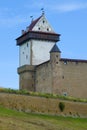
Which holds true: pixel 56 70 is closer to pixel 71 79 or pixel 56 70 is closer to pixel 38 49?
pixel 71 79

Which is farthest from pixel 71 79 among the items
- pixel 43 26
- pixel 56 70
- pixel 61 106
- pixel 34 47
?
pixel 61 106

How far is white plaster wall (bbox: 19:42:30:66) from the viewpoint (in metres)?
74.8

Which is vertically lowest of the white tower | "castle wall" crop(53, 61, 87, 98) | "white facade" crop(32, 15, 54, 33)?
"castle wall" crop(53, 61, 87, 98)

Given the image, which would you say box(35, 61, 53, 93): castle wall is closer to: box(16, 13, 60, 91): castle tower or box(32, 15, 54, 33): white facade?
box(16, 13, 60, 91): castle tower

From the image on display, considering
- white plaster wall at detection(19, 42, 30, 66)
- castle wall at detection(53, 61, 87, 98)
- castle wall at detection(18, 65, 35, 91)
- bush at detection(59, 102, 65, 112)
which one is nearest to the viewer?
bush at detection(59, 102, 65, 112)

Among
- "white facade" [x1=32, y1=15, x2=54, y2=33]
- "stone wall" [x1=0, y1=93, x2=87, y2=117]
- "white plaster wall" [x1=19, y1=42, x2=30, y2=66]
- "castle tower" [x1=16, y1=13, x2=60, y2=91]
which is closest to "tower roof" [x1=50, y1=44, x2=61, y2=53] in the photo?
"castle tower" [x1=16, y1=13, x2=60, y2=91]

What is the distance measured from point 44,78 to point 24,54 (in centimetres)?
874

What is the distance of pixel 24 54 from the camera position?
3004 inches

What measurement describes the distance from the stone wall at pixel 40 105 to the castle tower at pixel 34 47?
797 inches

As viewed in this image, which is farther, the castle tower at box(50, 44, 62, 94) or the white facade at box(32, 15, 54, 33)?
the white facade at box(32, 15, 54, 33)

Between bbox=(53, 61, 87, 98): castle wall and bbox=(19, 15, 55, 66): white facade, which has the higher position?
bbox=(19, 15, 55, 66): white facade

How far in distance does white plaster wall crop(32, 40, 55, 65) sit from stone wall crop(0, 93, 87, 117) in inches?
845

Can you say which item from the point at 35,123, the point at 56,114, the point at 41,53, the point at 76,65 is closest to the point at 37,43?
the point at 41,53

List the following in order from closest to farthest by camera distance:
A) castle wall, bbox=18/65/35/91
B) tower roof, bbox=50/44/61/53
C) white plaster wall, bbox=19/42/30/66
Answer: tower roof, bbox=50/44/61/53
castle wall, bbox=18/65/35/91
white plaster wall, bbox=19/42/30/66
